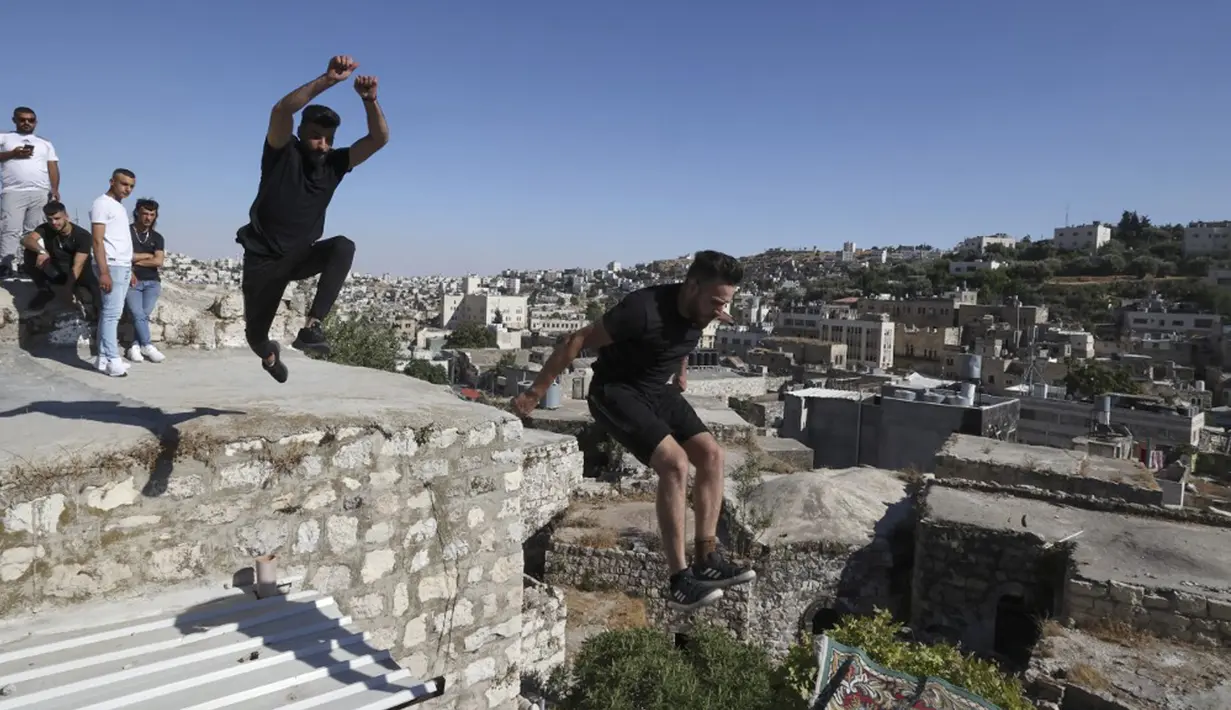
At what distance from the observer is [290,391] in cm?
563

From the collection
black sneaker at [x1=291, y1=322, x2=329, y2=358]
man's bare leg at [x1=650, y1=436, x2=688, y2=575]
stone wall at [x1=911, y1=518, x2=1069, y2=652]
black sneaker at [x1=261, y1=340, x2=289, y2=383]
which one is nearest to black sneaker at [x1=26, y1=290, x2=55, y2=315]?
black sneaker at [x1=261, y1=340, x2=289, y2=383]

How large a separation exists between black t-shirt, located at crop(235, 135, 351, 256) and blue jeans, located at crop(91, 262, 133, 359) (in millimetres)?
2620

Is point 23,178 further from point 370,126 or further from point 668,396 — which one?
point 668,396

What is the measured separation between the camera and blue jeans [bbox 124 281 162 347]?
6816 mm

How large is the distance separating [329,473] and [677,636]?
282 inches

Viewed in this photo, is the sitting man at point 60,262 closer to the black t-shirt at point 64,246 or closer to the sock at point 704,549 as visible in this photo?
the black t-shirt at point 64,246

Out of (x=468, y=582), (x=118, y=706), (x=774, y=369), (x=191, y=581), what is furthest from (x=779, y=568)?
(x=774, y=369)

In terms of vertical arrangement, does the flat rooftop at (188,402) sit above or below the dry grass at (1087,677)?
above

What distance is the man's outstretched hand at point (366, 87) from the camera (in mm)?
4172

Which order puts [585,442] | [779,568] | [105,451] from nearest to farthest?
[105,451], [779,568], [585,442]

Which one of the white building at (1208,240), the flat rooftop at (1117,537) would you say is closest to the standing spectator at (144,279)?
the flat rooftop at (1117,537)

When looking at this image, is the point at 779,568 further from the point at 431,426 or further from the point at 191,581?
the point at 191,581

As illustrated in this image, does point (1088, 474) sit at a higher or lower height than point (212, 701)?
lower

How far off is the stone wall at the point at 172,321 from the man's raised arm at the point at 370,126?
4080 mm
